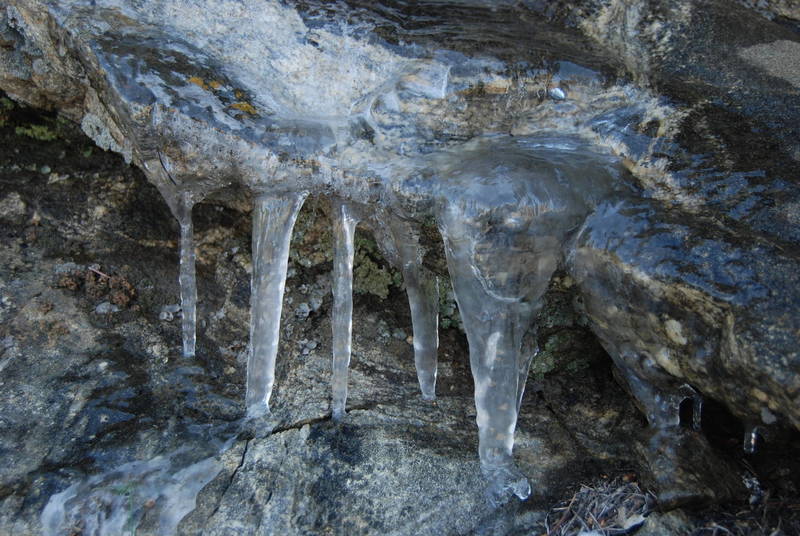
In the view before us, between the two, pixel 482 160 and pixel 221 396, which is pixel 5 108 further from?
pixel 482 160

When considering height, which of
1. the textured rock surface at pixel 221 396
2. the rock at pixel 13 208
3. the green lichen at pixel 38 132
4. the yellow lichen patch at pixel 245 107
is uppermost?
the yellow lichen patch at pixel 245 107

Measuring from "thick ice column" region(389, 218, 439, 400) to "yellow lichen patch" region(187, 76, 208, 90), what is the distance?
0.97 meters

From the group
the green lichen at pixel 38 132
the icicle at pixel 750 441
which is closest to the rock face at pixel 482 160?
the icicle at pixel 750 441

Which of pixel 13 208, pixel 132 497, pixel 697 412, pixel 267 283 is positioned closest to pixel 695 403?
pixel 697 412

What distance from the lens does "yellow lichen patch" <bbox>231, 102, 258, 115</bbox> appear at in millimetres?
2684

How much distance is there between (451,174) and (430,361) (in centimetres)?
81

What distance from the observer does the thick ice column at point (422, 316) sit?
285cm

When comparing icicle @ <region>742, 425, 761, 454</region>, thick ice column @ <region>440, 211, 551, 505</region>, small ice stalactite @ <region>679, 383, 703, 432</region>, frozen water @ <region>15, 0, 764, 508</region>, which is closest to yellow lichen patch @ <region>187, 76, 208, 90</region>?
frozen water @ <region>15, 0, 764, 508</region>

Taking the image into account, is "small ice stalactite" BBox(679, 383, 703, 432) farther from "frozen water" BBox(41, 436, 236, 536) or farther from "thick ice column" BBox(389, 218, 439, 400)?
"frozen water" BBox(41, 436, 236, 536)

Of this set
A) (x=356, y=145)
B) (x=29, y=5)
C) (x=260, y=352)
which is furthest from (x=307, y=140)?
(x=29, y=5)

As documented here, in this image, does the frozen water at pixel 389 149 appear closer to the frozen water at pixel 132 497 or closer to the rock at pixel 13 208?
the frozen water at pixel 132 497

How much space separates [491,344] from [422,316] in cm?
45

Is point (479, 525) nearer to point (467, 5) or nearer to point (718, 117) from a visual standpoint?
point (718, 117)

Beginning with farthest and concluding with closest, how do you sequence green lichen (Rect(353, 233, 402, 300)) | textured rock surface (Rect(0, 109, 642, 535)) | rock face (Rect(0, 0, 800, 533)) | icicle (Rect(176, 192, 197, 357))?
green lichen (Rect(353, 233, 402, 300))
icicle (Rect(176, 192, 197, 357))
textured rock surface (Rect(0, 109, 642, 535))
rock face (Rect(0, 0, 800, 533))
